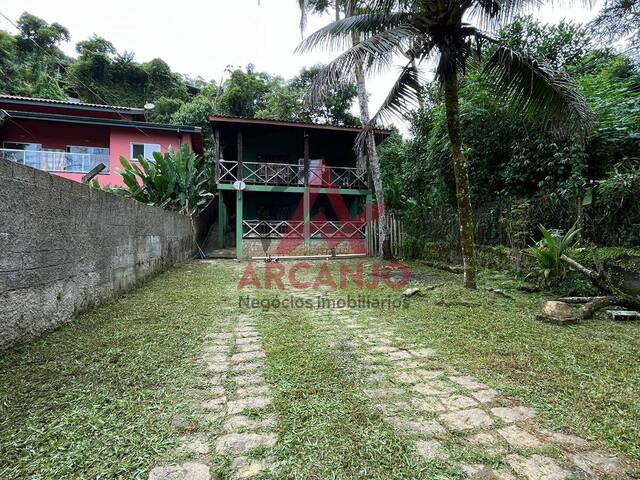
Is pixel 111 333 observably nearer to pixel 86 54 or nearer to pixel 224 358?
pixel 224 358

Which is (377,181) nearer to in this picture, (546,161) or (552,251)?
(546,161)

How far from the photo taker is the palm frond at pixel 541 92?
4316mm

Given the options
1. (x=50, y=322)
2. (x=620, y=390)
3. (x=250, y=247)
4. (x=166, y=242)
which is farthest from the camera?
(x=250, y=247)

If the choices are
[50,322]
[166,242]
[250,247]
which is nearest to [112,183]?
[250,247]

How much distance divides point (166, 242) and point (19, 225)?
4.78 metres

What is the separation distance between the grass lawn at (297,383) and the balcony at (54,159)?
12.7 meters

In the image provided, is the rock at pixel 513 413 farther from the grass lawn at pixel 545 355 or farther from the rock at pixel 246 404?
the rock at pixel 246 404

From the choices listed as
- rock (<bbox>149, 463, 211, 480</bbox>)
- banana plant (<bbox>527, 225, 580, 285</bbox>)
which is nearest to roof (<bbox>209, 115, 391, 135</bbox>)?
banana plant (<bbox>527, 225, 580, 285</bbox>)

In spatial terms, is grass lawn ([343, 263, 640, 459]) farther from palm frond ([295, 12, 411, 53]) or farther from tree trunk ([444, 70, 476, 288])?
palm frond ([295, 12, 411, 53])

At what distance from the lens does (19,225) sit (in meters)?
2.56

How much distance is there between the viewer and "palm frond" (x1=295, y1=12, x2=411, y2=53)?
515 centimetres

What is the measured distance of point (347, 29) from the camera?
17.7 feet

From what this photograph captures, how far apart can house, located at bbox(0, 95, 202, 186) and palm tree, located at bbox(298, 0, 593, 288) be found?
1124 centimetres

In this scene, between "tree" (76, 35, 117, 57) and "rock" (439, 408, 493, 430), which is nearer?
"rock" (439, 408, 493, 430)
